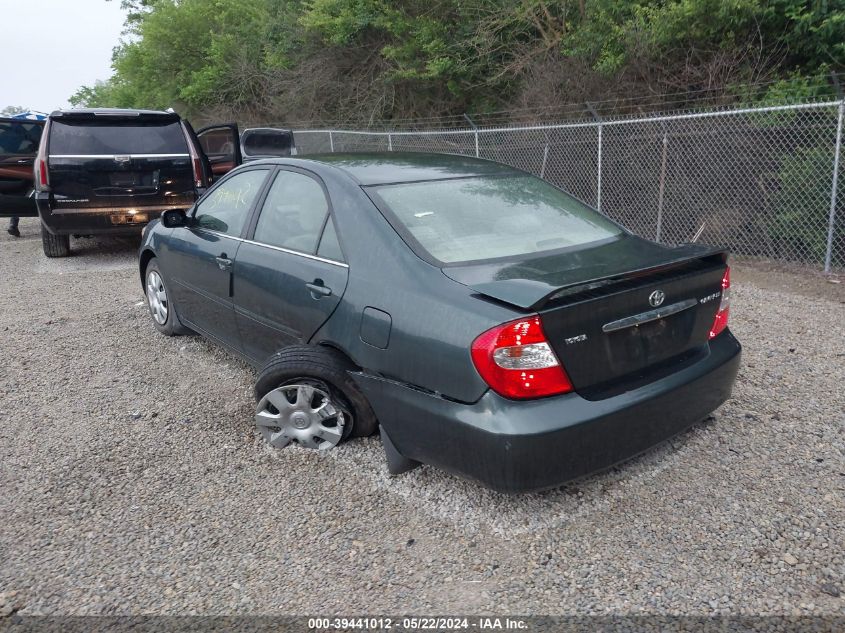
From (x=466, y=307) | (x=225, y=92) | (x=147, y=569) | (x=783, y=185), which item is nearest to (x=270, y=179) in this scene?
(x=466, y=307)

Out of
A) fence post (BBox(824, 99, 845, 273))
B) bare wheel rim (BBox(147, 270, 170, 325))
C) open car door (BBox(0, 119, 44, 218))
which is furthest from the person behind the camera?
open car door (BBox(0, 119, 44, 218))

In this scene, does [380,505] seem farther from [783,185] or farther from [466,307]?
[783,185]

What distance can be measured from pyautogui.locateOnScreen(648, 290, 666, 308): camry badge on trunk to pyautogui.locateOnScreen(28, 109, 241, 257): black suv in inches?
270

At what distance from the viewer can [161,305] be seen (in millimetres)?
5586

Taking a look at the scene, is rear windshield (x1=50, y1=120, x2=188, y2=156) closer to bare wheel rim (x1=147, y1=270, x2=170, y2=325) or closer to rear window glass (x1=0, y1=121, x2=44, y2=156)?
rear window glass (x1=0, y1=121, x2=44, y2=156)

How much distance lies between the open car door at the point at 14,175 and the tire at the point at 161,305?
521cm

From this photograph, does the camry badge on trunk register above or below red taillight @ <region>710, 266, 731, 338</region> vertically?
above

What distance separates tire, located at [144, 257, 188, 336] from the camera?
5355 millimetres

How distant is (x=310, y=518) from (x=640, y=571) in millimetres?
1391

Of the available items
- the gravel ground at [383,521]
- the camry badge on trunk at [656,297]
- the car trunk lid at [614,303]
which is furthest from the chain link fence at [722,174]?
the camry badge on trunk at [656,297]

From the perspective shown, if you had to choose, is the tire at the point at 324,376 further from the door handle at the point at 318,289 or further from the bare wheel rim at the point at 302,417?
the door handle at the point at 318,289

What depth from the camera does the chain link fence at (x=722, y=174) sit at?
7328mm

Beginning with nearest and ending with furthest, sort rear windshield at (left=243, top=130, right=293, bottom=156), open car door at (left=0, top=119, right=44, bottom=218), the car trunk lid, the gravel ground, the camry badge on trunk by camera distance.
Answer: the gravel ground
the car trunk lid
the camry badge on trunk
open car door at (left=0, top=119, right=44, bottom=218)
rear windshield at (left=243, top=130, right=293, bottom=156)

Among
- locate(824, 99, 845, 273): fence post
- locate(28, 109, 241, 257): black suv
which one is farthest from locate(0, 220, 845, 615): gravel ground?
locate(28, 109, 241, 257): black suv
